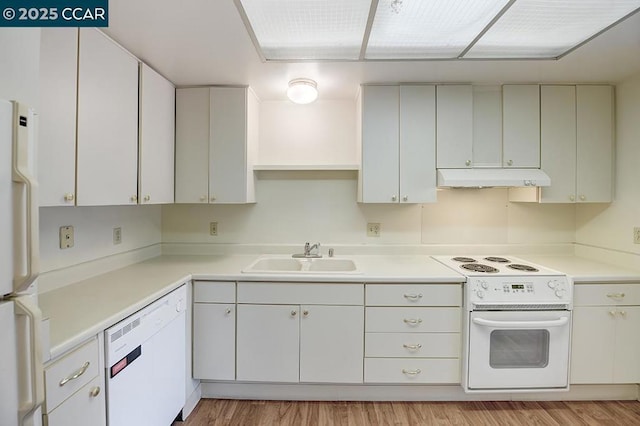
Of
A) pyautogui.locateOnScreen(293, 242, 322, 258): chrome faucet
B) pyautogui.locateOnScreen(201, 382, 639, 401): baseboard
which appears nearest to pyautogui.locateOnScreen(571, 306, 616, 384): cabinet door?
pyautogui.locateOnScreen(201, 382, 639, 401): baseboard

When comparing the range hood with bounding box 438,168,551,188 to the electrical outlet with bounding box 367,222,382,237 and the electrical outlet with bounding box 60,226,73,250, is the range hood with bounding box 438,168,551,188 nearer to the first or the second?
the electrical outlet with bounding box 367,222,382,237

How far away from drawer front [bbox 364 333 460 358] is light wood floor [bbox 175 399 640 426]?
1.21 feet

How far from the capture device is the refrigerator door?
0.71 meters

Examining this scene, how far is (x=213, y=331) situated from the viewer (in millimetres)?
1989

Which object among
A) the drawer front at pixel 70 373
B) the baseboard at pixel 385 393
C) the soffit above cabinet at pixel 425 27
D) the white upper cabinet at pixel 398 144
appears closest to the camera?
the drawer front at pixel 70 373

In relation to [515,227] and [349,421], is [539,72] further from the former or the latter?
[349,421]

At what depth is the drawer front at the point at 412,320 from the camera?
6.45ft

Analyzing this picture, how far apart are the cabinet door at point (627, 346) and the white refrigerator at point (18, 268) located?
294 cm

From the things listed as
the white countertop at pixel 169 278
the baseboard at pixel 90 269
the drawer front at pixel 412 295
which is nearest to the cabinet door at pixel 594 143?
the white countertop at pixel 169 278

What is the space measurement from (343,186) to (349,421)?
1.70 meters

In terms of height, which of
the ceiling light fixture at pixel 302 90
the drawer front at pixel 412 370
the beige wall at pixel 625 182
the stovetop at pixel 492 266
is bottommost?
the drawer front at pixel 412 370

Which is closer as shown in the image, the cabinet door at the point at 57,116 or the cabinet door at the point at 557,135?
the cabinet door at the point at 57,116

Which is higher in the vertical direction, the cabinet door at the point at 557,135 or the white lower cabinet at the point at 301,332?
the cabinet door at the point at 557,135

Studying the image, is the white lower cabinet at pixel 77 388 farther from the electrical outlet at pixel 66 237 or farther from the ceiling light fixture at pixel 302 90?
the ceiling light fixture at pixel 302 90
